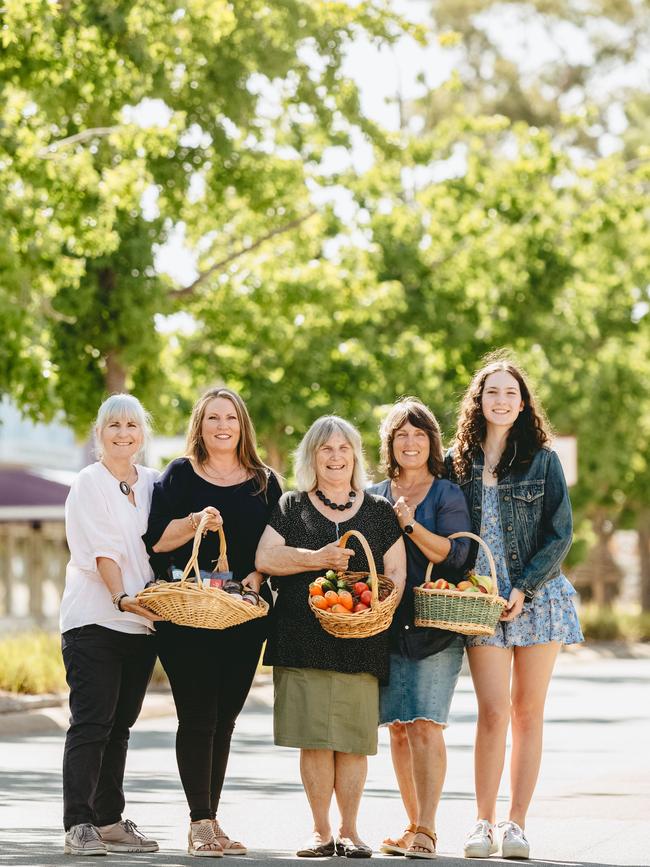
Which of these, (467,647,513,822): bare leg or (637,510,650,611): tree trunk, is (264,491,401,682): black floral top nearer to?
(467,647,513,822): bare leg

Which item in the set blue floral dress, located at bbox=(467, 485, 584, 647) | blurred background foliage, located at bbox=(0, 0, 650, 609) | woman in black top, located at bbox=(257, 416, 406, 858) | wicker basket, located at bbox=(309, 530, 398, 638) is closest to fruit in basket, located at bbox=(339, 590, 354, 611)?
wicker basket, located at bbox=(309, 530, 398, 638)

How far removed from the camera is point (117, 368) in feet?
68.7

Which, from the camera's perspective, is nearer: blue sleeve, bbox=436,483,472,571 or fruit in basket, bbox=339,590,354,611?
fruit in basket, bbox=339,590,354,611

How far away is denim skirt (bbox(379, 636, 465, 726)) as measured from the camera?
7859 millimetres

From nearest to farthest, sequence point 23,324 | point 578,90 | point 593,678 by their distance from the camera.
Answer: point 23,324 → point 593,678 → point 578,90

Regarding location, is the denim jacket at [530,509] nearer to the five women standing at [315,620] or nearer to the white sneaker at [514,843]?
the five women standing at [315,620]

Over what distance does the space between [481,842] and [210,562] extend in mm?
1720

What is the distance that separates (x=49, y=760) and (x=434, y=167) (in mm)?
17052

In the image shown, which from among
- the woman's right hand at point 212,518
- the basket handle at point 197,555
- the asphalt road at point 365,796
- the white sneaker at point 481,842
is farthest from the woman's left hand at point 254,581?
the white sneaker at point 481,842

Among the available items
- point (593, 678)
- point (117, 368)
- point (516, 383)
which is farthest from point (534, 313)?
point (516, 383)

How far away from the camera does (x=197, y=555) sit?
7668 mm

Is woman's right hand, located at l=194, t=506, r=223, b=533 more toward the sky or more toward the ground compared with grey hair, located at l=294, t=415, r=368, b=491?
more toward the ground

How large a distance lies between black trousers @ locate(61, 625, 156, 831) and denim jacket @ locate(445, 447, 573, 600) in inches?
66.3

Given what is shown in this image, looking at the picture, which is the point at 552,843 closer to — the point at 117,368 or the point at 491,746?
the point at 491,746
